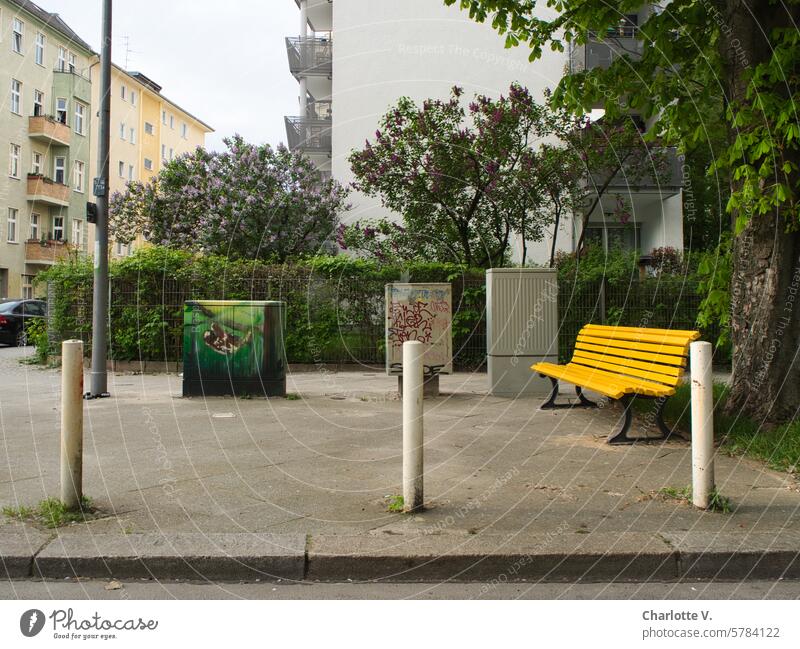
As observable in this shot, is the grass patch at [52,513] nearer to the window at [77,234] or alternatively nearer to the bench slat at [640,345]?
the bench slat at [640,345]

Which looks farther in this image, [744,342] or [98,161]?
[98,161]

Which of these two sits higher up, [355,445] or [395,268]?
[395,268]

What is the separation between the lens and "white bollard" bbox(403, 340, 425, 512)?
4.75 metres

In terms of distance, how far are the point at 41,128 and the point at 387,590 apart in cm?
1425

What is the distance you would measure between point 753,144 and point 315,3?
28954 millimetres

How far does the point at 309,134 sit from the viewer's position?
28.8 metres

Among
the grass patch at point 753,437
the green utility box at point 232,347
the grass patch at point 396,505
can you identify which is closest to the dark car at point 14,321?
the green utility box at point 232,347

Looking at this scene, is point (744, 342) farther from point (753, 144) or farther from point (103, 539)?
point (103, 539)

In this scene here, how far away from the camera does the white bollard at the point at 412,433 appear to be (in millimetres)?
4754

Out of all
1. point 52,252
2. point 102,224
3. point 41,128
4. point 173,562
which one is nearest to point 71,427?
point 173,562

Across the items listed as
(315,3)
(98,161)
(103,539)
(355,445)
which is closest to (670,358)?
(355,445)

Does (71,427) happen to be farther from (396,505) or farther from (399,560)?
(399,560)

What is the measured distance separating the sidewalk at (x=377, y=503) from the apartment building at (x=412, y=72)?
18218 mm
